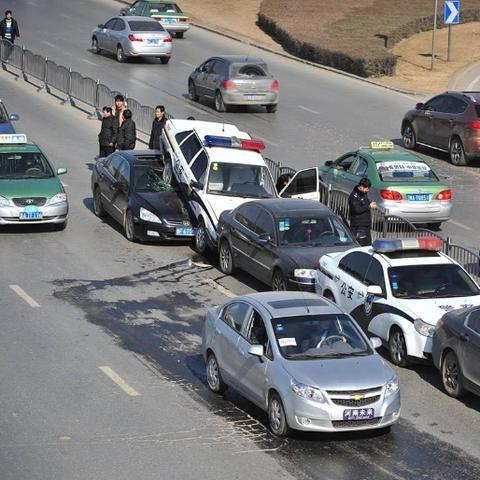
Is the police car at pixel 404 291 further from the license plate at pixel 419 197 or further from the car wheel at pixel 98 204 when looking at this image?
the car wheel at pixel 98 204

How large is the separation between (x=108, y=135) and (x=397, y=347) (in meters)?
13.4

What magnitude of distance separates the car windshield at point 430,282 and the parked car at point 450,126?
1427 cm

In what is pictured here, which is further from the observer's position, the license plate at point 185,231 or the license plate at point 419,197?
the license plate at point 419,197

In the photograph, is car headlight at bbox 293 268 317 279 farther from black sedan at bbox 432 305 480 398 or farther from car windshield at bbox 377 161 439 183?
car windshield at bbox 377 161 439 183

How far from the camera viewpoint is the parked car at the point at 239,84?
Result: 1491 inches

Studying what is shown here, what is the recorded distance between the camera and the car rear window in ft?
149

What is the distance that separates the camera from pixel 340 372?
48.5 feet

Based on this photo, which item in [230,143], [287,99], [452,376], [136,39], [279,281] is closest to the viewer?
[452,376]

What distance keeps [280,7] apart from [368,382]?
4541 centimetres

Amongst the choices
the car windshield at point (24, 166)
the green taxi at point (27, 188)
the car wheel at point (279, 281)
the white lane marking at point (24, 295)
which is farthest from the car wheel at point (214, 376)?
the car windshield at point (24, 166)

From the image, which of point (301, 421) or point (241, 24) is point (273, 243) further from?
point (241, 24)

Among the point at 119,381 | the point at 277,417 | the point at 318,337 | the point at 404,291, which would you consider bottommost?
the point at 119,381

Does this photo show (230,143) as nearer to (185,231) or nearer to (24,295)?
(185,231)

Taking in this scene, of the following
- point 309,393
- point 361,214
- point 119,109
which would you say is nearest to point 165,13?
point 119,109
